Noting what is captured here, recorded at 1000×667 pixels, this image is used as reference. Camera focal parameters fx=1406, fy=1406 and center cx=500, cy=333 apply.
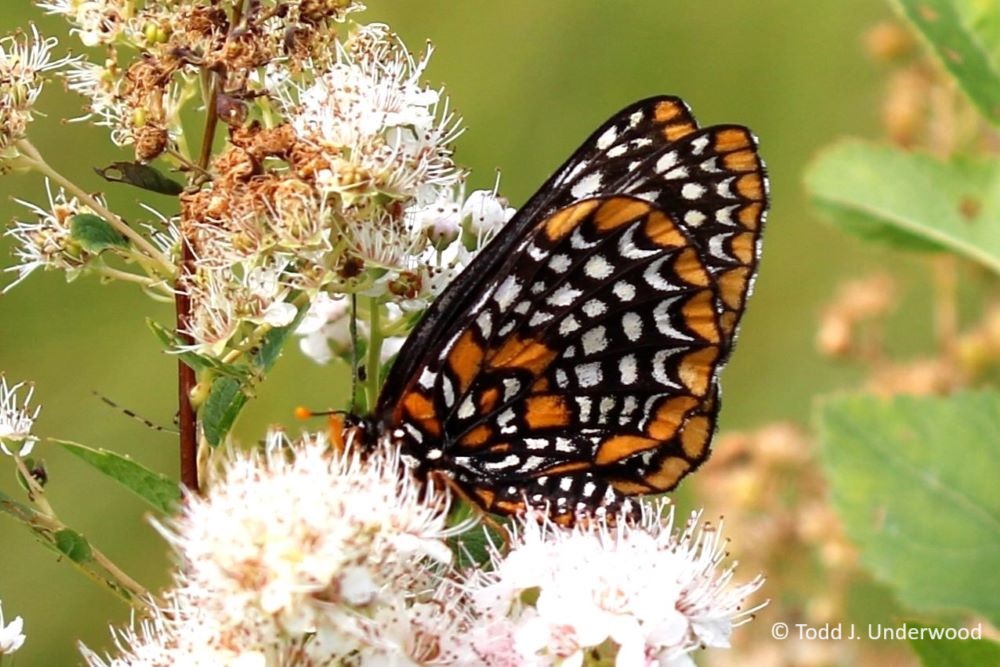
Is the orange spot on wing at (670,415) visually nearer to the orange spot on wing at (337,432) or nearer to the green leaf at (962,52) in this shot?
the orange spot on wing at (337,432)

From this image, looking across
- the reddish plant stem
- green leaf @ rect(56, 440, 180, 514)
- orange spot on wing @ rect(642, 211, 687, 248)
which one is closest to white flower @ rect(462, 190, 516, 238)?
orange spot on wing @ rect(642, 211, 687, 248)

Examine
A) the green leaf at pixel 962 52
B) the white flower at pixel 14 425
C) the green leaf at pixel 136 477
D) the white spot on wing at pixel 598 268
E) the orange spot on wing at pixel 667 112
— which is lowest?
the green leaf at pixel 136 477

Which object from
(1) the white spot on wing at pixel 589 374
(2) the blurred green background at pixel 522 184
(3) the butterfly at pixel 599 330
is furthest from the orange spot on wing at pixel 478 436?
(2) the blurred green background at pixel 522 184

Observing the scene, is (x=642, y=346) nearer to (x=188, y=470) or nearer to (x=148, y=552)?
(x=188, y=470)

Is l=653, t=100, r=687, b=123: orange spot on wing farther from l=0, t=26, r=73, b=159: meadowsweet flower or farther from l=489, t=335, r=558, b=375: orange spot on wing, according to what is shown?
l=0, t=26, r=73, b=159: meadowsweet flower

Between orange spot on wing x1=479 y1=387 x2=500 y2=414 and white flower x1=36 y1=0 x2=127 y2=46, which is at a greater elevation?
white flower x1=36 y1=0 x2=127 y2=46
